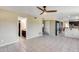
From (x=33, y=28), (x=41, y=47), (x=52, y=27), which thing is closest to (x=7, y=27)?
(x=41, y=47)

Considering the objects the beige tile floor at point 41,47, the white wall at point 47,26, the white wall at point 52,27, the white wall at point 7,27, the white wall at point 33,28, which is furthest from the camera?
the white wall at point 47,26

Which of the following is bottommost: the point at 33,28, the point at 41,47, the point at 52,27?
the point at 41,47

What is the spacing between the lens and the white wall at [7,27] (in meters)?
6.07

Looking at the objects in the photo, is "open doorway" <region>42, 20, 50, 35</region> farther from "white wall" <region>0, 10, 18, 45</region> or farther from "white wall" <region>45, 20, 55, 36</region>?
"white wall" <region>0, 10, 18, 45</region>

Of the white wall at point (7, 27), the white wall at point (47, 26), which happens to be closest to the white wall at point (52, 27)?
the white wall at point (47, 26)

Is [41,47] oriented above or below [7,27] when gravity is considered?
below

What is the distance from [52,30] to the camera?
12453 mm

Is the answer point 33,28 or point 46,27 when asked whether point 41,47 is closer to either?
point 33,28

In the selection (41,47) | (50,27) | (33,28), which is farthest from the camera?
(50,27)

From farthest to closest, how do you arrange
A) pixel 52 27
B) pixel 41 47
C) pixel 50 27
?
1. pixel 50 27
2. pixel 52 27
3. pixel 41 47

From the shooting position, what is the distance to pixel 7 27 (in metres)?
6.56

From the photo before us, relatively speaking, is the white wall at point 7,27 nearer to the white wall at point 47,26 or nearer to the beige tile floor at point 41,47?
the beige tile floor at point 41,47

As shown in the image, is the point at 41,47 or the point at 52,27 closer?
the point at 41,47
